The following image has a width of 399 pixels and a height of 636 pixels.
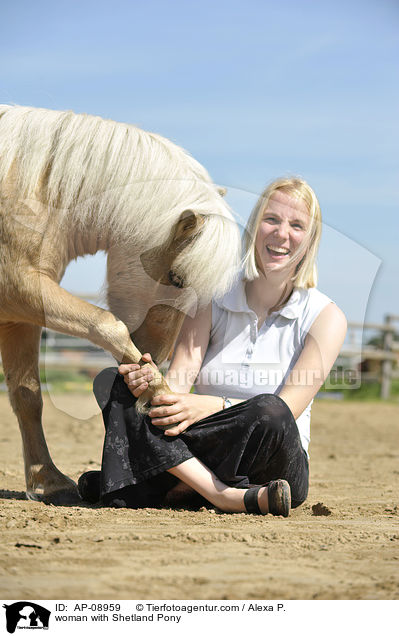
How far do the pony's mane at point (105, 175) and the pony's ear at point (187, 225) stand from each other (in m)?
0.05

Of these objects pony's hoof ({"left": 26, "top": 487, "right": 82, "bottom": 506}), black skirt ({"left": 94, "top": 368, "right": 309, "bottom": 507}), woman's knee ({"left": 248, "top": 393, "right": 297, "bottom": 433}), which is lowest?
pony's hoof ({"left": 26, "top": 487, "right": 82, "bottom": 506})

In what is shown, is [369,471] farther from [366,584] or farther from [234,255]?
[366,584]

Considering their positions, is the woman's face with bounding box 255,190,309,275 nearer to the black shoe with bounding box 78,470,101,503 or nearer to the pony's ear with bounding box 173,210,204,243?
the pony's ear with bounding box 173,210,204,243

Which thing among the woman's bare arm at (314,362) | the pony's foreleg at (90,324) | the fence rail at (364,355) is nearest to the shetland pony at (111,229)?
the pony's foreleg at (90,324)

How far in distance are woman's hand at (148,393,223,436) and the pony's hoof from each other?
2.56ft

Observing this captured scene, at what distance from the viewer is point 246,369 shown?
315 centimetres

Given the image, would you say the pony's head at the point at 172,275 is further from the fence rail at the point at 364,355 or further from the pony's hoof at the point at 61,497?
the fence rail at the point at 364,355

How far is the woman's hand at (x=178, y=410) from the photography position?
2900 mm

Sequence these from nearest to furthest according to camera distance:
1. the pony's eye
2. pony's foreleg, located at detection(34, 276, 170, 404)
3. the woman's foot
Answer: the woman's foot
pony's foreleg, located at detection(34, 276, 170, 404)
the pony's eye

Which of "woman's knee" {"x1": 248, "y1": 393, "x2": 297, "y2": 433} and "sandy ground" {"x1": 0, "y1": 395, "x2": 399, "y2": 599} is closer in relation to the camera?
"sandy ground" {"x1": 0, "y1": 395, "x2": 399, "y2": 599}

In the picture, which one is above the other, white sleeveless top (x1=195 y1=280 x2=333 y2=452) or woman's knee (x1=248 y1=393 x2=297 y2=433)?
white sleeveless top (x1=195 y1=280 x2=333 y2=452)

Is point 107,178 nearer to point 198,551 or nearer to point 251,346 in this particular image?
point 251,346

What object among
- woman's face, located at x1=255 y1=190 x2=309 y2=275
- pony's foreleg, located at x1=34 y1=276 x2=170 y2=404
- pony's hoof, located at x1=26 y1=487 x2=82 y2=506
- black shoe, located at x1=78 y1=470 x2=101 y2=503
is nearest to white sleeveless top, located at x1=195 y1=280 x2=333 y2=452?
woman's face, located at x1=255 y1=190 x2=309 y2=275

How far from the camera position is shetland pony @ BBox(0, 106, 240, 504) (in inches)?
119
